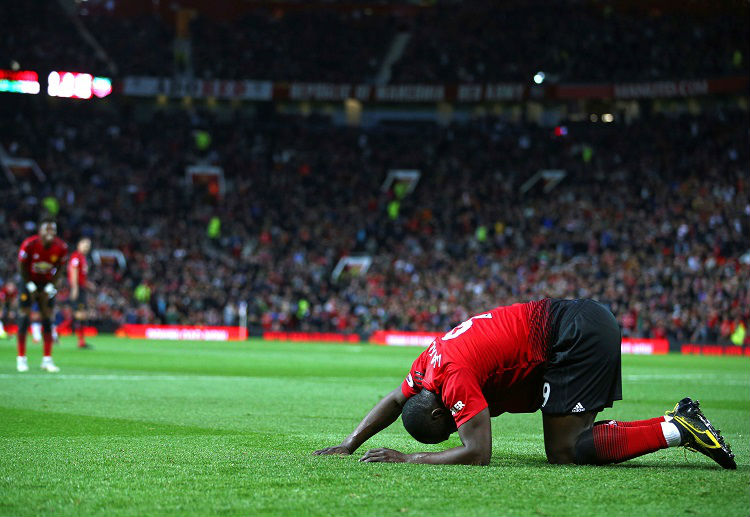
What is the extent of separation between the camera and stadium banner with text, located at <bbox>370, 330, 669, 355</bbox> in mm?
37719

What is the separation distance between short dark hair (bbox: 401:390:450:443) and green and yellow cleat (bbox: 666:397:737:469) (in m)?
1.63

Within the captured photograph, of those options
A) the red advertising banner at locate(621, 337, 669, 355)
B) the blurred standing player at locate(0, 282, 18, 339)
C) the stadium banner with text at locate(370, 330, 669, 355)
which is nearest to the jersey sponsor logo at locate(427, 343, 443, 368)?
the stadium banner with text at locate(370, 330, 669, 355)

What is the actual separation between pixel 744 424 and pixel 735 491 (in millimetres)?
5830

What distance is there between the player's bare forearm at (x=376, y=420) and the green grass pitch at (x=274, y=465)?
0.31m

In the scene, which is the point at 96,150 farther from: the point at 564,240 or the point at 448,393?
the point at 448,393

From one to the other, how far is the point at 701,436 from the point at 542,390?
1150mm

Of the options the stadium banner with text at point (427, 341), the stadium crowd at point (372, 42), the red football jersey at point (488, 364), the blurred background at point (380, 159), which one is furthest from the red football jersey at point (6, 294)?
the red football jersey at point (488, 364)

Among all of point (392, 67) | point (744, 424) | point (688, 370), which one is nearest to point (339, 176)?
point (392, 67)

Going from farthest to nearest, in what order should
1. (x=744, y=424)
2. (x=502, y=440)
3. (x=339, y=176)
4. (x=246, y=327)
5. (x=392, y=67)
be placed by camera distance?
(x=392, y=67) → (x=339, y=176) → (x=246, y=327) → (x=744, y=424) → (x=502, y=440)

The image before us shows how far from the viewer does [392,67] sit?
5819cm

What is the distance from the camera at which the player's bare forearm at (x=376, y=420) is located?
25.2ft

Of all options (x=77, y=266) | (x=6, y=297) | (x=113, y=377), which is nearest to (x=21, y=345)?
(x=113, y=377)

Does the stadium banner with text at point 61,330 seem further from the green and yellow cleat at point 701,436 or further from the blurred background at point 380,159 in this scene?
the green and yellow cleat at point 701,436

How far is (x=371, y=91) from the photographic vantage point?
56.7 meters
